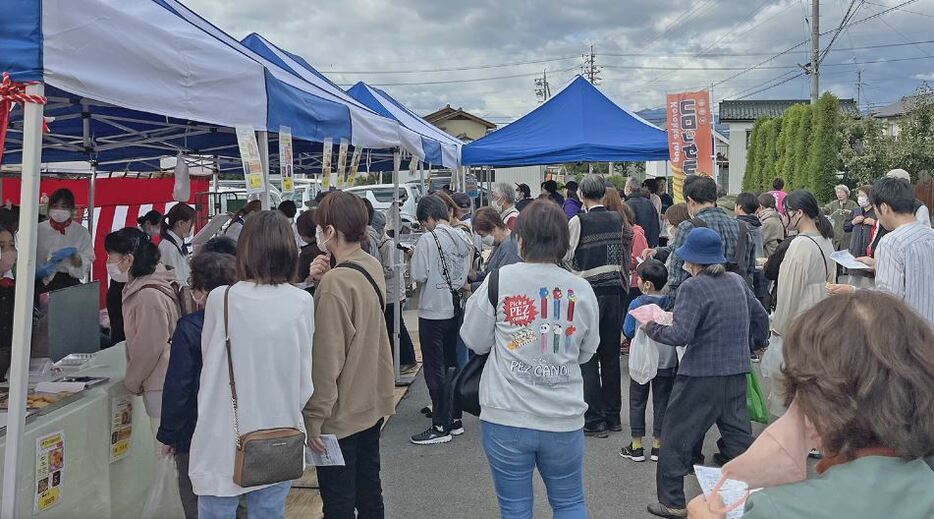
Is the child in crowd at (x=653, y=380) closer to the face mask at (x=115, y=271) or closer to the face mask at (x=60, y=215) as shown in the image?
the face mask at (x=115, y=271)

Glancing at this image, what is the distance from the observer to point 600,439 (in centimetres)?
527

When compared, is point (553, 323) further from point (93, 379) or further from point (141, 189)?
point (141, 189)

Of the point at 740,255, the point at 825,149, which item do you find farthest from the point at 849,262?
the point at 825,149

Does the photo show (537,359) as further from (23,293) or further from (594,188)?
(594,188)

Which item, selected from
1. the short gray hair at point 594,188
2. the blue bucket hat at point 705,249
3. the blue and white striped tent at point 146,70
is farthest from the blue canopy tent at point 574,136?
the blue bucket hat at point 705,249

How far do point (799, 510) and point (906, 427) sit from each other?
0.73 ft

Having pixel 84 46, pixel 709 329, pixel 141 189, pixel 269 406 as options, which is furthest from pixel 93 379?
pixel 141 189

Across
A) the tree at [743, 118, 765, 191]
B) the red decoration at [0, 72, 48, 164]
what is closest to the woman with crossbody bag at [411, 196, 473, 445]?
the red decoration at [0, 72, 48, 164]

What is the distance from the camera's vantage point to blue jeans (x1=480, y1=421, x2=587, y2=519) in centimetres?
271

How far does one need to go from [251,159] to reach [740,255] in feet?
11.6

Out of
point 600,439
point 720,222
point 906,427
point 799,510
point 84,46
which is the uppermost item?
point 84,46

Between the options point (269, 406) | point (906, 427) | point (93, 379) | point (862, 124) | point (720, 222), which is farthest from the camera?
point (862, 124)

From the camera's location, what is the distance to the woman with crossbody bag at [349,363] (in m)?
2.86

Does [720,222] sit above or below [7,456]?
above
